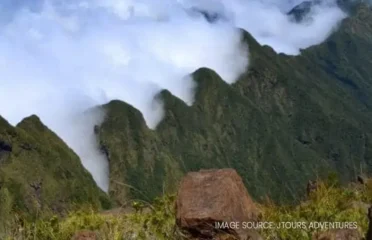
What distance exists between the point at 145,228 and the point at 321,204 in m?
2.55

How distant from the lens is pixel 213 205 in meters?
8.41

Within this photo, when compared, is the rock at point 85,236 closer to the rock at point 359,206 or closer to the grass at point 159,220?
the grass at point 159,220

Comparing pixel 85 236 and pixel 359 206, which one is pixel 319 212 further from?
pixel 85 236

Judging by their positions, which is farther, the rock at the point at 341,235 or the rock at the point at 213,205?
the rock at the point at 213,205

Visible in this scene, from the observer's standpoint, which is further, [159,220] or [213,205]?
[159,220]

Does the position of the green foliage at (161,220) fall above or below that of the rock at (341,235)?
above

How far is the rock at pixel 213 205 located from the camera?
8188 millimetres

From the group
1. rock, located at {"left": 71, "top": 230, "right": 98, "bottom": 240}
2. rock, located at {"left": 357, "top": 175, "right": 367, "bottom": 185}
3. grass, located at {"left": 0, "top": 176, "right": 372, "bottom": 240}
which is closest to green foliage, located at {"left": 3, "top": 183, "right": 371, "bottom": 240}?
grass, located at {"left": 0, "top": 176, "right": 372, "bottom": 240}

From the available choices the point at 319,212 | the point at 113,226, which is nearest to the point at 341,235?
the point at 319,212

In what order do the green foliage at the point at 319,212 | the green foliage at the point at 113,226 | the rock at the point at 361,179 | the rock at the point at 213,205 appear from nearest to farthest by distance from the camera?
1. the rock at the point at 213,205
2. the green foliage at the point at 319,212
3. the green foliage at the point at 113,226
4. the rock at the point at 361,179

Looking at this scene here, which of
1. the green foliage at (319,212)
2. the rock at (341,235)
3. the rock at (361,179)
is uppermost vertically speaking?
the rock at (361,179)

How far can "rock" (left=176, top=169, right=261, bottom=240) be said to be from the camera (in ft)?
26.9

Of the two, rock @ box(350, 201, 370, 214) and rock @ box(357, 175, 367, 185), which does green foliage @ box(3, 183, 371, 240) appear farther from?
rock @ box(357, 175, 367, 185)

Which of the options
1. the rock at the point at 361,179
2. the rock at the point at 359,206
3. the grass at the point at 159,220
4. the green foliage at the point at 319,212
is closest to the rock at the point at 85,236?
the grass at the point at 159,220
